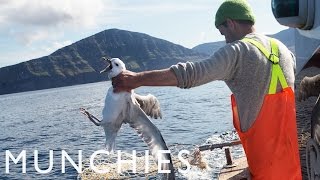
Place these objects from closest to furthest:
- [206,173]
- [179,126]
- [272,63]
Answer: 1. [272,63]
2. [206,173]
3. [179,126]

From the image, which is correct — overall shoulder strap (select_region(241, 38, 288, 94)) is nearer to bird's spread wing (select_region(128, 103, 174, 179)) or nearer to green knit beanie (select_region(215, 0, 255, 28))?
green knit beanie (select_region(215, 0, 255, 28))

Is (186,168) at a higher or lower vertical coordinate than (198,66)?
lower

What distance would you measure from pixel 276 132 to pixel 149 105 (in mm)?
2177

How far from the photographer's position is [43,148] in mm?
43250

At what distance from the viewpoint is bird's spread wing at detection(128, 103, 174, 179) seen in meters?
4.98

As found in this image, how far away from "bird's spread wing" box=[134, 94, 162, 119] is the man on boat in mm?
1566

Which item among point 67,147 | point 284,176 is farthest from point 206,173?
point 67,147

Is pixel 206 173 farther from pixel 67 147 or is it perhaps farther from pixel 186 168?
pixel 67 147

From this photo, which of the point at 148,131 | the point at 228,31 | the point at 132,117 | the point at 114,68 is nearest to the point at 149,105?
the point at 148,131

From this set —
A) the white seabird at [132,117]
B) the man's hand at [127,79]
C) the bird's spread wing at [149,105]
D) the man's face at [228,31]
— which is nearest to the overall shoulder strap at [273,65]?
the man's face at [228,31]

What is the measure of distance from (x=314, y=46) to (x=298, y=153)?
1007mm

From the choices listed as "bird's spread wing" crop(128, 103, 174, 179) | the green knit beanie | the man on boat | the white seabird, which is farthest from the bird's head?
the green knit beanie

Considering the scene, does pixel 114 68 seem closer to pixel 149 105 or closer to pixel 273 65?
pixel 273 65

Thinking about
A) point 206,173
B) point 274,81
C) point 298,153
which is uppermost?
point 274,81
